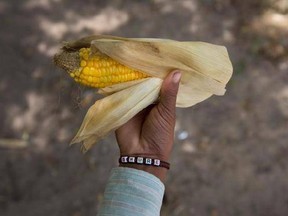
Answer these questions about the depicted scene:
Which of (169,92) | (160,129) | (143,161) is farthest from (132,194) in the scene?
(169,92)

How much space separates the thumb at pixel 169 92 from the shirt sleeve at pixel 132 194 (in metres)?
0.29

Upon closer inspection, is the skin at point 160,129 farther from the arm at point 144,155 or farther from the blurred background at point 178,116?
the blurred background at point 178,116

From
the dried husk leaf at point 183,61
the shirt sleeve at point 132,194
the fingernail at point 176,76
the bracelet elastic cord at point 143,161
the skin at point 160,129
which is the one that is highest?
the dried husk leaf at point 183,61

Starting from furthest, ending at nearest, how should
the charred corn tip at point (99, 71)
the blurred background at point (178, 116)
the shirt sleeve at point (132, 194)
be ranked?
the blurred background at point (178, 116)
the charred corn tip at point (99, 71)
the shirt sleeve at point (132, 194)

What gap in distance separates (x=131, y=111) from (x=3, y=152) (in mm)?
1552

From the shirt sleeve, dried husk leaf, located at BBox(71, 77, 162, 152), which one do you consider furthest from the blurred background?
the shirt sleeve

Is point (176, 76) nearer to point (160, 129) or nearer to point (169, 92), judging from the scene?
point (169, 92)

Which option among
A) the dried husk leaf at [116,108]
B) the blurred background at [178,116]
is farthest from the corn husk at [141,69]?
the blurred background at [178,116]

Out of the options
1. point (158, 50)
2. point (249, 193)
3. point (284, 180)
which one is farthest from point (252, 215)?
point (158, 50)

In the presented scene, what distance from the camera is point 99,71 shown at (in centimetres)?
171

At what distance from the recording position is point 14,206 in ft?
9.65

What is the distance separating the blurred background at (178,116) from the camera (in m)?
3.00

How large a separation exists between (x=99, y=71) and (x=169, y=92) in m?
0.29

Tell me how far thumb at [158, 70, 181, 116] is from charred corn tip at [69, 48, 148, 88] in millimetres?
133
